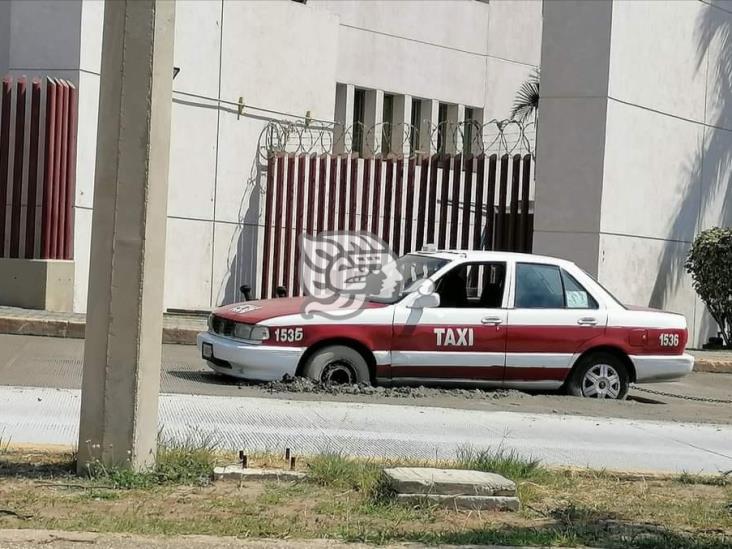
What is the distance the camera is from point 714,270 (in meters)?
19.4

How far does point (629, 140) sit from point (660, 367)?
6.10 meters

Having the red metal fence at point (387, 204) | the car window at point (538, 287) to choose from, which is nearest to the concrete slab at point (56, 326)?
the red metal fence at point (387, 204)

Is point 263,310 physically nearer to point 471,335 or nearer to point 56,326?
point 471,335

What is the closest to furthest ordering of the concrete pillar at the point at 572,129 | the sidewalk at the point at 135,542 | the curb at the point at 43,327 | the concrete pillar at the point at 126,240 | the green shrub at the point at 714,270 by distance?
the sidewalk at the point at 135,542 < the concrete pillar at the point at 126,240 < the curb at the point at 43,327 < the concrete pillar at the point at 572,129 < the green shrub at the point at 714,270

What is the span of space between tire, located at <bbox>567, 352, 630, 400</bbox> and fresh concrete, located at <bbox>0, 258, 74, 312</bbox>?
8.20 metres

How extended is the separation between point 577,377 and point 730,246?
6822 mm

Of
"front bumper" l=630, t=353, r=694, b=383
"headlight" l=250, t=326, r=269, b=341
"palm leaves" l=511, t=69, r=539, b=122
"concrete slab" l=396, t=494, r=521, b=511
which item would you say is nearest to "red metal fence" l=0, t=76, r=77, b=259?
"headlight" l=250, t=326, r=269, b=341

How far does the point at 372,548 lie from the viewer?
6223 millimetres

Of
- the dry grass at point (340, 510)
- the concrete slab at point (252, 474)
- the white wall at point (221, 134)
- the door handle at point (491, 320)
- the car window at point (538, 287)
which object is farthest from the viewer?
the white wall at point (221, 134)

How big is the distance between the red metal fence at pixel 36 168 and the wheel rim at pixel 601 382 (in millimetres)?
8462

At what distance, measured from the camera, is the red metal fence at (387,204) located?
19.7 metres

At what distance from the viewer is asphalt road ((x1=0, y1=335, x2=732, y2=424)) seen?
1231 cm

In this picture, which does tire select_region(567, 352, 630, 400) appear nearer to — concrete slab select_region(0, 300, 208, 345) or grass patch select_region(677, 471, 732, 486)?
grass patch select_region(677, 471, 732, 486)

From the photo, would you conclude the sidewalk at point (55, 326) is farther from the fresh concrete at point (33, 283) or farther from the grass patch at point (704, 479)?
the grass patch at point (704, 479)
